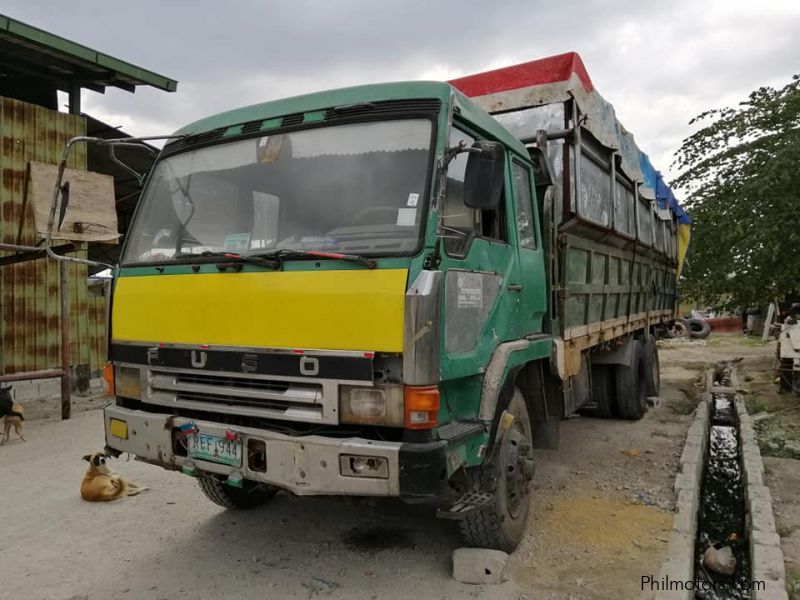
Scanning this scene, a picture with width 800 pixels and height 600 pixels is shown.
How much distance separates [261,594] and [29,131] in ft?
24.8

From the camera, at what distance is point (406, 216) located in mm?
2773

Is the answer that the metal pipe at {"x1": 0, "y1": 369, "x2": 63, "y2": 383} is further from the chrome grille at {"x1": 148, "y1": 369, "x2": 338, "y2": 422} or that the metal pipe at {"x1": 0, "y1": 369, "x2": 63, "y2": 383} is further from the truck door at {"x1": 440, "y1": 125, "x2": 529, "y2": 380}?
the truck door at {"x1": 440, "y1": 125, "x2": 529, "y2": 380}

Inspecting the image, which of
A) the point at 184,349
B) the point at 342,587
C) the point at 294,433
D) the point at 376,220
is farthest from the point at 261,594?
the point at 376,220

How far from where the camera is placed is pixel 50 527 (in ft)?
12.8

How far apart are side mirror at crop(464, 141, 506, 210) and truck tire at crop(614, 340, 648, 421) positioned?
4383 millimetres

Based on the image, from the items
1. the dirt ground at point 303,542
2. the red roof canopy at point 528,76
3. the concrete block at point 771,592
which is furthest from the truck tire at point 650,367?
the concrete block at point 771,592

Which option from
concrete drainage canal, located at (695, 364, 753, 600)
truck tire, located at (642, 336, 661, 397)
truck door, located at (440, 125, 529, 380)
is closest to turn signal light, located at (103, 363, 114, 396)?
truck door, located at (440, 125, 529, 380)

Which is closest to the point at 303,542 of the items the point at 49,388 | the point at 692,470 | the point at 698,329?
the point at 692,470

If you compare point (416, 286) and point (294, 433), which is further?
point (294, 433)

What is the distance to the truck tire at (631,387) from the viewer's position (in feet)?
21.5

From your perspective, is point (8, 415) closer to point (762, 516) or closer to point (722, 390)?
point (762, 516)

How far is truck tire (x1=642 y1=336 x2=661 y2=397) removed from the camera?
741cm

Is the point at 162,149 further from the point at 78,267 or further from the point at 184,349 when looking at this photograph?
the point at 78,267

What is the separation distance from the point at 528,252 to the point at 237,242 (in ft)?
5.86
